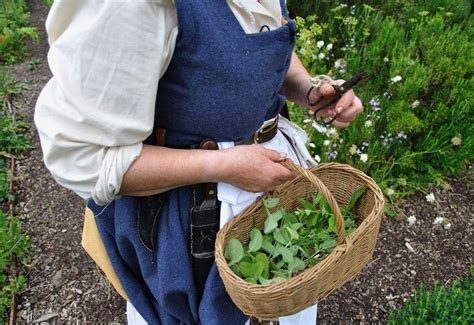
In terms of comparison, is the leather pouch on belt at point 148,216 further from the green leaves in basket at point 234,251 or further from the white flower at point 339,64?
the white flower at point 339,64

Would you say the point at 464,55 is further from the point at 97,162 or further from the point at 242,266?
the point at 97,162

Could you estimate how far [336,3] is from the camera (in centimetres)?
309

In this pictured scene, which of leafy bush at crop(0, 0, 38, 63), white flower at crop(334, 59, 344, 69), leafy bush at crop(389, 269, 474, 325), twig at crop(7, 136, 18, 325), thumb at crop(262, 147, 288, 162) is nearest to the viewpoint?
thumb at crop(262, 147, 288, 162)

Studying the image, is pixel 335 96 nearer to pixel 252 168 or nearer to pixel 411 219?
pixel 252 168

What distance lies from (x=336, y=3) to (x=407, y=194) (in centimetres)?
143

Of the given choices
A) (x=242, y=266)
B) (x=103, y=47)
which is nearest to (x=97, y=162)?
(x=103, y=47)

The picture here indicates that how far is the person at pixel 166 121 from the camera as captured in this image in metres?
0.79

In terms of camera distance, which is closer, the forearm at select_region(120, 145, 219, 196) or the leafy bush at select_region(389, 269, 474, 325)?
the forearm at select_region(120, 145, 219, 196)

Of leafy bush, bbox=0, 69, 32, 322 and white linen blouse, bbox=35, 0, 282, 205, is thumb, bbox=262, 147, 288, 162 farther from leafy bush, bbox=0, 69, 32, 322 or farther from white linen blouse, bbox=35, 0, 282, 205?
leafy bush, bbox=0, 69, 32, 322

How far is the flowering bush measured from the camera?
2.40m

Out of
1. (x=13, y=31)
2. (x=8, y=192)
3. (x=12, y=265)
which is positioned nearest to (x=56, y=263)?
(x=12, y=265)

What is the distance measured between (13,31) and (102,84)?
3.64 metres

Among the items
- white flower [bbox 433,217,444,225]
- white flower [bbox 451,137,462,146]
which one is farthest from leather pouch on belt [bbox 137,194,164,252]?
white flower [bbox 451,137,462,146]

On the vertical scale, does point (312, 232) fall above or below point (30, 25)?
above
